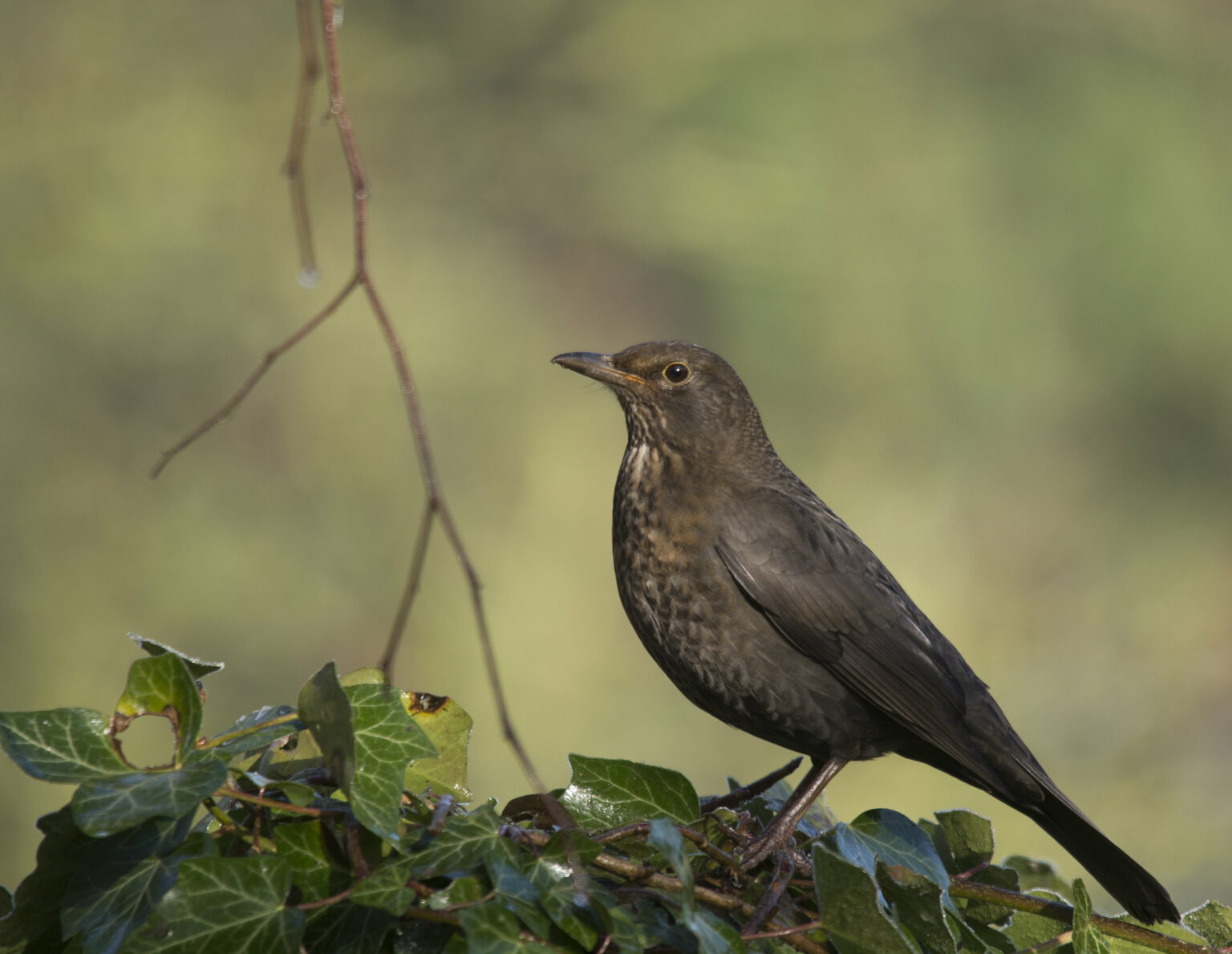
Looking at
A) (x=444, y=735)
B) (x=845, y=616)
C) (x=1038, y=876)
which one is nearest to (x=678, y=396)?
(x=845, y=616)

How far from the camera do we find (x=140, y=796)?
1.31 metres

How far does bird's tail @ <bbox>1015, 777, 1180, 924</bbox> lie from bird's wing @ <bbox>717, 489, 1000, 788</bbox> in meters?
0.15

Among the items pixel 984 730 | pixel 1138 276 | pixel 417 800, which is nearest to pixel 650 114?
pixel 1138 276

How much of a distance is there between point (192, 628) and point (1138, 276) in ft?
14.7

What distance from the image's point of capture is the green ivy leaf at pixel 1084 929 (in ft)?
5.49

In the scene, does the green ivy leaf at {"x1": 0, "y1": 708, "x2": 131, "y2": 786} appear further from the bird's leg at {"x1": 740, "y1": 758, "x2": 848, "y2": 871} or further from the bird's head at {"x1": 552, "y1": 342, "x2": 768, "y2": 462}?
the bird's head at {"x1": 552, "y1": 342, "x2": 768, "y2": 462}

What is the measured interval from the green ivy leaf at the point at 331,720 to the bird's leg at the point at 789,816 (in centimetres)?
57

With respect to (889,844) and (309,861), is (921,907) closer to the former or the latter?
(889,844)

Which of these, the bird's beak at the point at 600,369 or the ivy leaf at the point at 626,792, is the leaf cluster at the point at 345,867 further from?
the bird's beak at the point at 600,369

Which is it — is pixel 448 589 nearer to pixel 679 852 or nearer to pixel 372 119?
pixel 372 119

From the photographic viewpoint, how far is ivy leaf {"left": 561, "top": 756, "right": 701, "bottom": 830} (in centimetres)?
169

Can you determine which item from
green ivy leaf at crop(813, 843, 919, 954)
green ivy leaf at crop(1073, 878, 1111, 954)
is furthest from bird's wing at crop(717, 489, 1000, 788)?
green ivy leaf at crop(813, 843, 919, 954)

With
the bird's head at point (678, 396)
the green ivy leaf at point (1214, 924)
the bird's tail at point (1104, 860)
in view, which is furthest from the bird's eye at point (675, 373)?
the green ivy leaf at point (1214, 924)

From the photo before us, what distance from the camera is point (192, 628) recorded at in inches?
189
